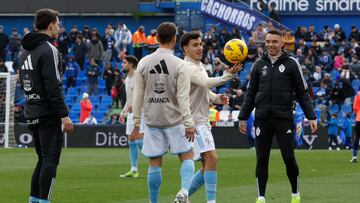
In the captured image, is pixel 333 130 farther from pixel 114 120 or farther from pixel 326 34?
pixel 114 120

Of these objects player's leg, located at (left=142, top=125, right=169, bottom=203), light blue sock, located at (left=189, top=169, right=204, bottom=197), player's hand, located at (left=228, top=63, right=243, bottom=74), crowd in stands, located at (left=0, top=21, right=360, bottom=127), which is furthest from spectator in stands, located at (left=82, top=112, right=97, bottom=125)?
player's leg, located at (left=142, top=125, right=169, bottom=203)

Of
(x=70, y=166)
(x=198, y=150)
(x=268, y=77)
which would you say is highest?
(x=268, y=77)

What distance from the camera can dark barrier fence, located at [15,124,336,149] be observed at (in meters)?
39.7

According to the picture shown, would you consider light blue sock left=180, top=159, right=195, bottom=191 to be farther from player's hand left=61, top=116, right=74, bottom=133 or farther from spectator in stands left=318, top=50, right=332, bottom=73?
spectator in stands left=318, top=50, right=332, bottom=73

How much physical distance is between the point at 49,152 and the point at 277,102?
11.4ft

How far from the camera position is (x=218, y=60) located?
43625 mm

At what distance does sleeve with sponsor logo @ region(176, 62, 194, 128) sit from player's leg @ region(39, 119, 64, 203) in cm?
155

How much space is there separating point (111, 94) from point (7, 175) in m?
25.4

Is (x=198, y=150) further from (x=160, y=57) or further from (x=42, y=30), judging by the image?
(x=42, y=30)

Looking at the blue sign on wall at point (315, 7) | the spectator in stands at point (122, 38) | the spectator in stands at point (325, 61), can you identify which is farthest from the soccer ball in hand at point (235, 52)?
the blue sign on wall at point (315, 7)

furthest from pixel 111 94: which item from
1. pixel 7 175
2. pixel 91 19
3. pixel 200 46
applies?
pixel 200 46

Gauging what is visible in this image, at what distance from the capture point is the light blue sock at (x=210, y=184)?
13227 mm

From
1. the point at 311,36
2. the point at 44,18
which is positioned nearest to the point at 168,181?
the point at 44,18

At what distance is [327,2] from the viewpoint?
168 feet
